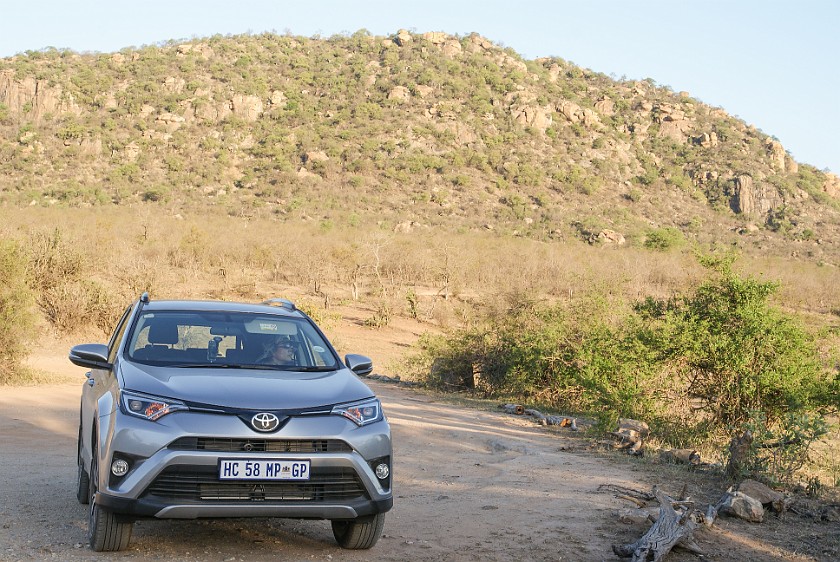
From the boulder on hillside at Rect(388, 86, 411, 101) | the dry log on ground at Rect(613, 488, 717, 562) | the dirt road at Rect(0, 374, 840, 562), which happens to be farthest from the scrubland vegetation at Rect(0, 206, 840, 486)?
the boulder on hillside at Rect(388, 86, 411, 101)

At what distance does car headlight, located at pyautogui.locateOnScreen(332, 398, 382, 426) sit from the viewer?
5.36 metres

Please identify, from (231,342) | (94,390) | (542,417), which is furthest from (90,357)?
(542,417)

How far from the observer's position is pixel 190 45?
8225 centimetres

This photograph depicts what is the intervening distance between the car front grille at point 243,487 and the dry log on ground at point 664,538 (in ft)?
6.10

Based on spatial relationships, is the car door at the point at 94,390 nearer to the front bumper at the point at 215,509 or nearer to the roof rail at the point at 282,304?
the front bumper at the point at 215,509

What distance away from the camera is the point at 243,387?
5375mm

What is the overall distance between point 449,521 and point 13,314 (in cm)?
1139

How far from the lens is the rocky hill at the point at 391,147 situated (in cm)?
5938

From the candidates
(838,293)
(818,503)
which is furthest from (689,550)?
(838,293)

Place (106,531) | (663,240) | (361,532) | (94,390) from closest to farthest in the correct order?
1. (106,531)
2. (361,532)
3. (94,390)
4. (663,240)

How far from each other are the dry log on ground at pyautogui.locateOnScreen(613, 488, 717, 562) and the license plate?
2138 millimetres

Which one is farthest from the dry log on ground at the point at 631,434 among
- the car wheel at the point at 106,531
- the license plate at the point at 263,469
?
the car wheel at the point at 106,531

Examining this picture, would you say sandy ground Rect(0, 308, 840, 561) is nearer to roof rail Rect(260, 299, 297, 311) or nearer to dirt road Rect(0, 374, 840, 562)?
dirt road Rect(0, 374, 840, 562)

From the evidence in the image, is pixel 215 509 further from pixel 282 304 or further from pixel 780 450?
pixel 780 450
